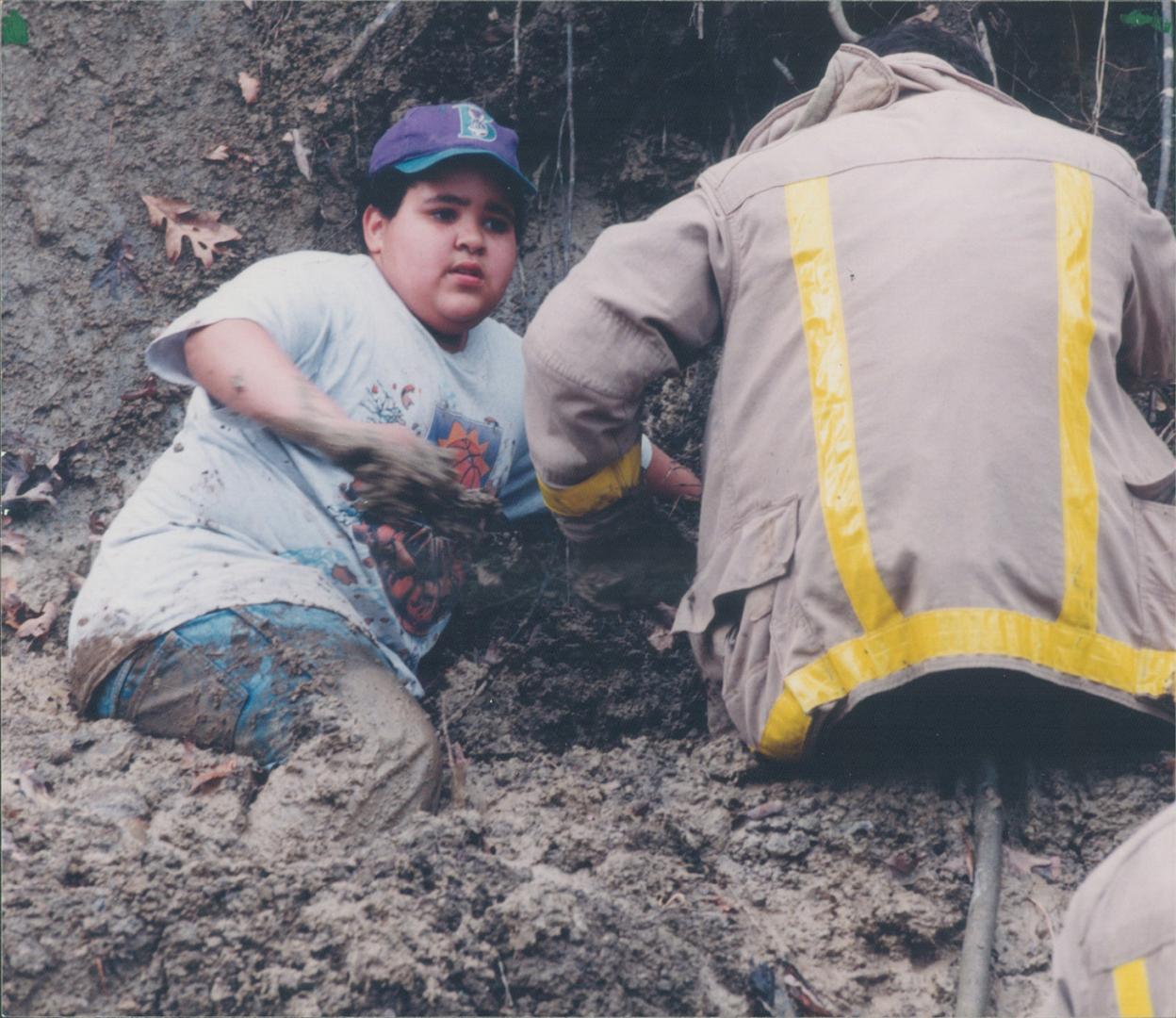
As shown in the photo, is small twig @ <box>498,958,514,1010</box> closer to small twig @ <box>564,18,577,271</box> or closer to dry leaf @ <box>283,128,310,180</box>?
small twig @ <box>564,18,577,271</box>

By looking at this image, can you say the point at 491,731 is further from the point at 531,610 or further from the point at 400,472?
the point at 400,472

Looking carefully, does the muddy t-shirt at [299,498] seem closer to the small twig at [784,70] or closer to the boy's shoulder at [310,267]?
the boy's shoulder at [310,267]

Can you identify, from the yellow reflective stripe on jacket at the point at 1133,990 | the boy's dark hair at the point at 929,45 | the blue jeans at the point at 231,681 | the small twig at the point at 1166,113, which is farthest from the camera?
the small twig at the point at 1166,113

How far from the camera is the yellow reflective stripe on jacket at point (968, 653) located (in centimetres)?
216

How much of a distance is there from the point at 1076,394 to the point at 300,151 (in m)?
2.77

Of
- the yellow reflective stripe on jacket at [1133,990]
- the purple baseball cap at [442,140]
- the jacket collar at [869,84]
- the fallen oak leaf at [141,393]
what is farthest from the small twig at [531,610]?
the yellow reflective stripe on jacket at [1133,990]

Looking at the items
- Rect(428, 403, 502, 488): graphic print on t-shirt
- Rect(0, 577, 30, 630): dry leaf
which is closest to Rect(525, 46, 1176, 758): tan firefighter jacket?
Rect(428, 403, 502, 488): graphic print on t-shirt

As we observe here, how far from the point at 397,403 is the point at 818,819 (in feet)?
4.74

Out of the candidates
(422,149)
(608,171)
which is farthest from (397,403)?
(608,171)

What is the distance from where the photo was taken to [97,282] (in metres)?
3.79

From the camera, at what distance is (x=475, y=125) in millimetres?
3164

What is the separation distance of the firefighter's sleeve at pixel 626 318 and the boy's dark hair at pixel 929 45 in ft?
2.40

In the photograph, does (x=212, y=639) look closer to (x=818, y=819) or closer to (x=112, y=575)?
(x=112, y=575)

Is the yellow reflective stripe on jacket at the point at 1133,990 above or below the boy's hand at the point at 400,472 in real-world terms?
below
